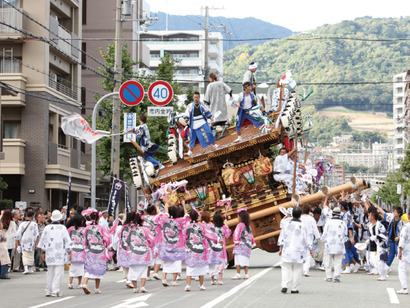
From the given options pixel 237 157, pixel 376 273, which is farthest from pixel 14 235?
pixel 376 273

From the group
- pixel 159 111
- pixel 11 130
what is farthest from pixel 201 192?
pixel 11 130

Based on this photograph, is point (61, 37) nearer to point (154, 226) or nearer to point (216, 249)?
point (154, 226)

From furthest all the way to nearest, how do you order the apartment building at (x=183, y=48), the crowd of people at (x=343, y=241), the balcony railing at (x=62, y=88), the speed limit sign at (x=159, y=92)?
the apartment building at (x=183, y=48)
the balcony railing at (x=62, y=88)
the speed limit sign at (x=159, y=92)
the crowd of people at (x=343, y=241)

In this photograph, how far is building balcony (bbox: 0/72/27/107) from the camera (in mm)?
32906

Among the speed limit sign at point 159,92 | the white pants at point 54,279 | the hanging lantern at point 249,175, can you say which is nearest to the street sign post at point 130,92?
the speed limit sign at point 159,92

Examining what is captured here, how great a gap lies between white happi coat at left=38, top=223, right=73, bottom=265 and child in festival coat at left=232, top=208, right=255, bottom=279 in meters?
4.42

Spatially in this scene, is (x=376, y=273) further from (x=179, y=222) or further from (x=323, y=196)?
(x=179, y=222)

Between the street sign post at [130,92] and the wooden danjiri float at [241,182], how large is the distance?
5.22m

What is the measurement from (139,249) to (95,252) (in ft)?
3.01

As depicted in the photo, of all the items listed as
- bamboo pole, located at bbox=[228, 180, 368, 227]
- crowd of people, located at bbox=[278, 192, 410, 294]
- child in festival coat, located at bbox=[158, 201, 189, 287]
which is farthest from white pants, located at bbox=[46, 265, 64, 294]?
bamboo pole, located at bbox=[228, 180, 368, 227]

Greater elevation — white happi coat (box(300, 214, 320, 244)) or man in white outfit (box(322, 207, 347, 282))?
white happi coat (box(300, 214, 320, 244))

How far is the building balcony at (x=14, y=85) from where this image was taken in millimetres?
32906

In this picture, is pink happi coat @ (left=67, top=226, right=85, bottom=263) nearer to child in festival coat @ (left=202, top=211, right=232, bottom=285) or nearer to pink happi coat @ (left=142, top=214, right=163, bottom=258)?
pink happi coat @ (left=142, top=214, right=163, bottom=258)

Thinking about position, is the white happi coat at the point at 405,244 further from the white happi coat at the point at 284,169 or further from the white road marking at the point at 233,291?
the white happi coat at the point at 284,169
